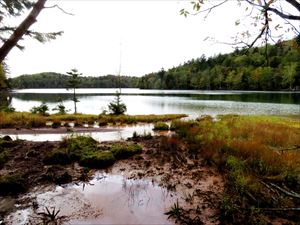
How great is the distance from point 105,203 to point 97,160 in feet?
10.6

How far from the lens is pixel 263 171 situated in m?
8.91

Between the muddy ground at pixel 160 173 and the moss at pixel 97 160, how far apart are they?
24 cm

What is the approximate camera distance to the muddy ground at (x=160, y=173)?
705 cm

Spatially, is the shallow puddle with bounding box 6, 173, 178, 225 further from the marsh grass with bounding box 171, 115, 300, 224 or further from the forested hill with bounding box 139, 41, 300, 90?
the forested hill with bounding box 139, 41, 300, 90

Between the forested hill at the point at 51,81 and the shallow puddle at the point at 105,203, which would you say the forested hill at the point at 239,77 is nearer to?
the forested hill at the point at 51,81

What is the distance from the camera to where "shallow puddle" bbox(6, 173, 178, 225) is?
255 inches

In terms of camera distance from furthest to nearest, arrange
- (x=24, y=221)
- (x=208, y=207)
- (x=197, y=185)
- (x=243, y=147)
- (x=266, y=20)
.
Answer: (x=243, y=147) → (x=197, y=185) → (x=208, y=207) → (x=24, y=221) → (x=266, y=20)

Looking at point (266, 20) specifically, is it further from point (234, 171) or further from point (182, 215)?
point (234, 171)

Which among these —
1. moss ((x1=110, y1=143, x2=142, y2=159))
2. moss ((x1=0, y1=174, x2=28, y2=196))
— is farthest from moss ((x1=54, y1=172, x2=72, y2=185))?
moss ((x1=110, y1=143, x2=142, y2=159))

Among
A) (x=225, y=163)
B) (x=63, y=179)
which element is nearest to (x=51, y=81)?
(x=63, y=179)

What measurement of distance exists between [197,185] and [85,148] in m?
4.99

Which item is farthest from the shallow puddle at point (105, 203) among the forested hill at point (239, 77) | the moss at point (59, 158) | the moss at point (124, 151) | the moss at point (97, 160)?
the forested hill at point (239, 77)

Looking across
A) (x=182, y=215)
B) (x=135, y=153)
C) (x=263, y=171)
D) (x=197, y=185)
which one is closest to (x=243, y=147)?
(x=263, y=171)

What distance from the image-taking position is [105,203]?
290 inches
